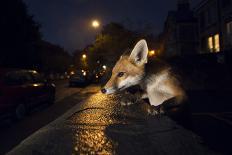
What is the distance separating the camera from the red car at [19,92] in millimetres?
10961

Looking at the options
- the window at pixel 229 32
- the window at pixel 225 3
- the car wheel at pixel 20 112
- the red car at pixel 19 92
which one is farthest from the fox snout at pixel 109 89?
the window at pixel 225 3

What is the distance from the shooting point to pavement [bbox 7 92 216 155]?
126 cm

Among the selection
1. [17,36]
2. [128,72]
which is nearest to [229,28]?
[17,36]

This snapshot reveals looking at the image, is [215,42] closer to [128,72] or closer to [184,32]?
[184,32]

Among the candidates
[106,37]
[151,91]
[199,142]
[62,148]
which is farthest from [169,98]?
[106,37]

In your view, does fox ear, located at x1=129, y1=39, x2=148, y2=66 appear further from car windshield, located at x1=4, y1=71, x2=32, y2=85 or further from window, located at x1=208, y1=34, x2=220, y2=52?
window, located at x1=208, y1=34, x2=220, y2=52

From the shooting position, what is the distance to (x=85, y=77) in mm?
34094

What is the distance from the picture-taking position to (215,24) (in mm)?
32156

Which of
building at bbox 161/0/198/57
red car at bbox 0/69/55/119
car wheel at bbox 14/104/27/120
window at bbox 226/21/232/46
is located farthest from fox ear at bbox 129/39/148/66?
building at bbox 161/0/198/57

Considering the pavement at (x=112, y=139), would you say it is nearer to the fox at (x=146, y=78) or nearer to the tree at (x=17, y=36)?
the fox at (x=146, y=78)

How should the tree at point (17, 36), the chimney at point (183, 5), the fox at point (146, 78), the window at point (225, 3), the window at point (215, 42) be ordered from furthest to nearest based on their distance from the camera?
1. the chimney at point (183, 5)
2. the window at point (215, 42)
3. the window at point (225, 3)
4. the tree at point (17, 36)
5. the fox at point (146, 78)

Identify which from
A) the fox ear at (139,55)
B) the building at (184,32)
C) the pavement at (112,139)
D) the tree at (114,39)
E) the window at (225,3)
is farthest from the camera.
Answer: the tree at (114,39)

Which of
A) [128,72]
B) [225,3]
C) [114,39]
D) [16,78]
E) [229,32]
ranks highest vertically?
[114,39]

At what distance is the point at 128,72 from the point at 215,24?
30.8 metres
